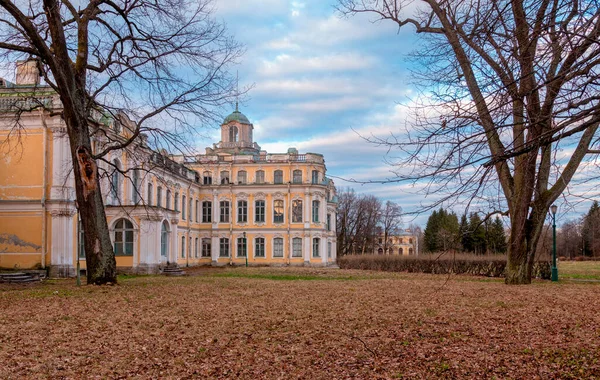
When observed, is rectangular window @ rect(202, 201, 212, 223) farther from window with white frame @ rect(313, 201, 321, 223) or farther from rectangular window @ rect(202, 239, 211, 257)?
window with white frame @ rect(313, 201, 321, 223)

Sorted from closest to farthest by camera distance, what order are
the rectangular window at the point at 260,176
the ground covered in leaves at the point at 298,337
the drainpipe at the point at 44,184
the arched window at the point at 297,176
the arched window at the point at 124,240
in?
the ground covered in leaves at the point at 298,337 < the drainpipe at the point at 44,184 < the arched window at the point at 124,240 < the arched window at the point at 297,176 < the rectangular window at the point at 260,176

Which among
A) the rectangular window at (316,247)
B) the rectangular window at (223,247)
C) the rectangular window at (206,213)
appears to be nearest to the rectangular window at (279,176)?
the rectangular window at (316,247)

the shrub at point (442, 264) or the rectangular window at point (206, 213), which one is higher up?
the rectangular window at point (206, 213)

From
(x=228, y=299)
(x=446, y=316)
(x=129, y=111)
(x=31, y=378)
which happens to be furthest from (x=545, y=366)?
(x=129, y=111)

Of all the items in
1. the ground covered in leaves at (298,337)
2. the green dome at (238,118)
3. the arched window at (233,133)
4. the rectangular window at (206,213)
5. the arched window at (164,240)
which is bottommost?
the ground covered in leaves at (298,337)

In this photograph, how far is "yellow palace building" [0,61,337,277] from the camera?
84.9ft

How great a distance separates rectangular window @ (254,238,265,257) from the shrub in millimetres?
12244

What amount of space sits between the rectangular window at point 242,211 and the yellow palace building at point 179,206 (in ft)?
0.30

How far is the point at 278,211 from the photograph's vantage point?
49.0 m

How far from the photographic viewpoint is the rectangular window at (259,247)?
49219mm

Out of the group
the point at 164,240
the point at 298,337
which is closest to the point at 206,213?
the point at 164,240

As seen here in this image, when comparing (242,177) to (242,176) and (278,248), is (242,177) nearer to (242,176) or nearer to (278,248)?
(242,176)

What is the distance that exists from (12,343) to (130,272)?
22.2 metres

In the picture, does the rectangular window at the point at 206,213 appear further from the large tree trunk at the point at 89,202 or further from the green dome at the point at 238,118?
the large tree trunk at the point at 89,202
